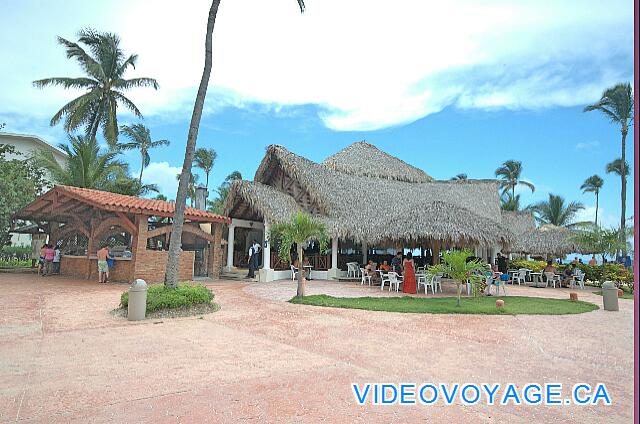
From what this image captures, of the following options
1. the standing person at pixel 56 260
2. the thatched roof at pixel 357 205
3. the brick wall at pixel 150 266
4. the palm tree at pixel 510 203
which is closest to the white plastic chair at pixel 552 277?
the thatched roof at pixel 357 205

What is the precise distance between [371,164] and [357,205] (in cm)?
657

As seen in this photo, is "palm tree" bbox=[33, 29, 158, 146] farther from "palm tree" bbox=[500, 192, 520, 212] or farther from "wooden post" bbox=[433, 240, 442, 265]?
"palm tree" bbox=[500, 192, 520, 212]

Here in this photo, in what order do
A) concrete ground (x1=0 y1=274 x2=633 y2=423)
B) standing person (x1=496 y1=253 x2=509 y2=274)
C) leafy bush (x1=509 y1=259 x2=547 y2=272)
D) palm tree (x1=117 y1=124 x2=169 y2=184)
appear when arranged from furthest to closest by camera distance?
palm tree (x1=117 y1=124 x2=169 y2=184), standing person (x1=496 y1=253 x2=509 y2=274), leafy bush (x1=509 y1=259 x2=547 y2=272), concrete ground (x1=0 y1=274 x2=633 y2=423)

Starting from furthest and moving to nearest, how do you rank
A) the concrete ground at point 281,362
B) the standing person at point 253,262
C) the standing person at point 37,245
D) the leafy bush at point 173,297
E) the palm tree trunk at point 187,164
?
the standing person at point 37,245 → the standing person at point 253,262 → the palm tree trunk at point 187,164 → the leafy bush at point 173,297 → the concrete ground at point 281,362

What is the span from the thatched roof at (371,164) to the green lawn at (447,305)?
1320 centimetres

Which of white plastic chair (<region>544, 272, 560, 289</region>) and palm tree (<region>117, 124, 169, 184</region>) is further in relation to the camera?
palm tree (<region>117, 124, 169, 184</region>)

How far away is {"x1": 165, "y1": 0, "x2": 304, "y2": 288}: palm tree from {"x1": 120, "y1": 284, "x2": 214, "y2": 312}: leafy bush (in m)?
0.24

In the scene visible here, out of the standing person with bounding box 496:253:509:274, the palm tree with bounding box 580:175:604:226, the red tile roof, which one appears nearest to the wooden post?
the standing person with bounding box 496:253:509:274

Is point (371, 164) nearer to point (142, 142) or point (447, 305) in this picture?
point (447, 305)

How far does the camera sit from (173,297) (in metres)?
8.72

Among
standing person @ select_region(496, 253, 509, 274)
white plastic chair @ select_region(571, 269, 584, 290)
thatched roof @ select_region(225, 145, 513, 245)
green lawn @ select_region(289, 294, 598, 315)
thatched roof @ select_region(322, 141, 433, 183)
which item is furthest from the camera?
thatched roof @ select_region(322, 141, 433, 183)

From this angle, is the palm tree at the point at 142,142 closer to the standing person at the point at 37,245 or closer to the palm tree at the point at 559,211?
the standing person at the point at 37,245

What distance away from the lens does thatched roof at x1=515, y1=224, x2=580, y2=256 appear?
2381 cm

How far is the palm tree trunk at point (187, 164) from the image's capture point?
9.21m
